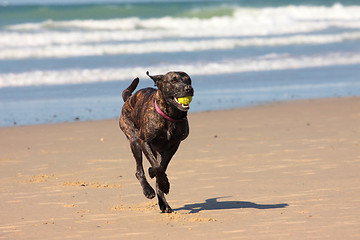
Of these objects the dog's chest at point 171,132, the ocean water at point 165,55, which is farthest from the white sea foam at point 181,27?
the dog's chest at point 171,132

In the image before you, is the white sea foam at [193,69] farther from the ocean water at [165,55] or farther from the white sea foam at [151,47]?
the white sea foam at [151,47]

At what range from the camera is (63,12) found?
43312 mm

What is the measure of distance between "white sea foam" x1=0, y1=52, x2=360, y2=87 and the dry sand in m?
6.69

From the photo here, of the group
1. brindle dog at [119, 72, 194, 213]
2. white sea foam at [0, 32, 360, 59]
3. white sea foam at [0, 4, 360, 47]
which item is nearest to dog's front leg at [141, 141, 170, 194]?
brindle dog at [119, 72, 194, 213]

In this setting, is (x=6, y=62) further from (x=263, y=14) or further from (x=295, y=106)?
(x=263, y=14)

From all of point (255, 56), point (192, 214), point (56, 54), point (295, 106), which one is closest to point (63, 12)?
point (56, 54)

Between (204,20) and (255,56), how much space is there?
1883 centimetres

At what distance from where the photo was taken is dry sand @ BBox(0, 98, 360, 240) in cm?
608

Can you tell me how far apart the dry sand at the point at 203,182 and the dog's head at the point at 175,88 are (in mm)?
1135

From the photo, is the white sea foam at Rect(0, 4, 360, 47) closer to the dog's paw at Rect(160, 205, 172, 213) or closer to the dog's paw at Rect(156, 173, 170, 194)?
the dog's paw at Rect(160, 205, 172, 213)

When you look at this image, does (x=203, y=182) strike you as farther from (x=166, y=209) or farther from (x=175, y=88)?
(x=175, y=88)

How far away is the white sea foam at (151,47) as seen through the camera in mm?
26381

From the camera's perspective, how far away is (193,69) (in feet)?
69.6

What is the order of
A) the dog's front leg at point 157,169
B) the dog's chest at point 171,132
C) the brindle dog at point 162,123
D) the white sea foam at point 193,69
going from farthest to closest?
the white sea foam at point 193,69 < the dog's front leg at point 157,169 < the dog's chest at point 171,132 < the brindle dog at point 162,123
